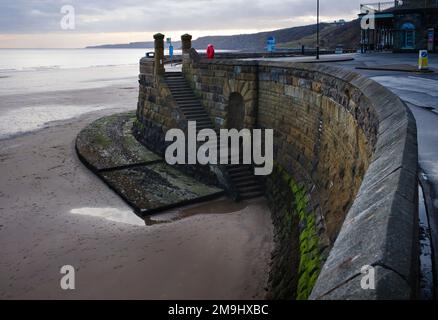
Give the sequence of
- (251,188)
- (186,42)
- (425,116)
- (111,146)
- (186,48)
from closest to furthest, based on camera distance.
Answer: (425,116) → (251,188) → (186,48) → (186,42) → (111,146)

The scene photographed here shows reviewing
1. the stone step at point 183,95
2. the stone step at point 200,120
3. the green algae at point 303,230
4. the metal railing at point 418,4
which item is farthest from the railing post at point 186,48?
the metal railing at point 418,4

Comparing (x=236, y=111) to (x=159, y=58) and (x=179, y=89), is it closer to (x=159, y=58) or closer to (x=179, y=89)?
(x=179, y=89)

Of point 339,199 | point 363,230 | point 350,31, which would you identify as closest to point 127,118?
point 339,199

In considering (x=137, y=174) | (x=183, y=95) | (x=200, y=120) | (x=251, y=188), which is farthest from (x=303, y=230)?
(x=183, y=95)

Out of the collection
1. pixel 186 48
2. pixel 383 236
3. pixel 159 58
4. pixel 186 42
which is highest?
pixel 186 42

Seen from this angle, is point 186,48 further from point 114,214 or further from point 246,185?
point 114,214

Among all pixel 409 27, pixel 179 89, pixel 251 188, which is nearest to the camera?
pixel 251 188

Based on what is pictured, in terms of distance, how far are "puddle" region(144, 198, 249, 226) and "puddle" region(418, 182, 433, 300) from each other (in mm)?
11239

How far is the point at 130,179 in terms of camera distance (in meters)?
18.8

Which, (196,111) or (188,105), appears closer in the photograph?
(196,111)

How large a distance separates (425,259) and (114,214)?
1337 cm

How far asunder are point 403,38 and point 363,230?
108 feet

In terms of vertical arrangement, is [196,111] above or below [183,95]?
below

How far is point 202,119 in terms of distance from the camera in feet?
65.0
